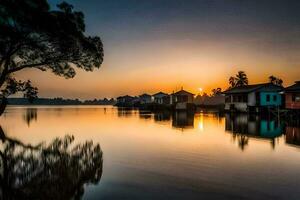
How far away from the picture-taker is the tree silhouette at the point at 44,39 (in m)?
18.2

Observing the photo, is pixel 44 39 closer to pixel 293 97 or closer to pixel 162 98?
pixel 293 97

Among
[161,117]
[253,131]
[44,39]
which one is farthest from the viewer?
[161,117]

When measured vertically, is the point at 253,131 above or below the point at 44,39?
below

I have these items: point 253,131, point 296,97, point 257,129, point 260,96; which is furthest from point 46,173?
point 260,96

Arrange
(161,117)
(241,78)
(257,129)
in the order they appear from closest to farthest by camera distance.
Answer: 1. (257,129)
2. (161,117)
3. (241,78)

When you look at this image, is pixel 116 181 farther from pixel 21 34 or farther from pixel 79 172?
pixel 21 34

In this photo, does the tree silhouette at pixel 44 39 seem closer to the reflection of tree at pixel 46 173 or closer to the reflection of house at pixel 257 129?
the reflection of tree at pixel 46 173

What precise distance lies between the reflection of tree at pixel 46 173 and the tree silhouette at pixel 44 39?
27.1ft

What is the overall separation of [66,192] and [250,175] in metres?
6.93

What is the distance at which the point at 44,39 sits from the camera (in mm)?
20656

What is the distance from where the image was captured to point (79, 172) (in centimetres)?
1055

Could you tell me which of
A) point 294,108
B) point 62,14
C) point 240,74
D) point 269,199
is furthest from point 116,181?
point 240,74

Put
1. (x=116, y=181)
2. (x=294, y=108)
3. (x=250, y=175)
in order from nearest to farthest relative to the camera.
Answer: (x=116, y=181) < (x=250, y=175) < (x=294, y=108)

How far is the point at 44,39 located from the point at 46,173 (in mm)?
13383
